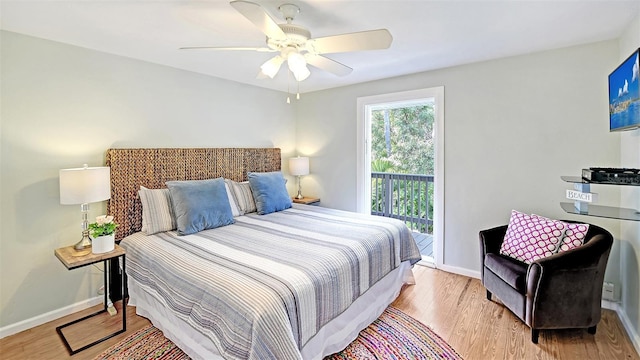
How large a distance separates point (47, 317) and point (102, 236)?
37.1 inches

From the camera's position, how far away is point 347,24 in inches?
86.1

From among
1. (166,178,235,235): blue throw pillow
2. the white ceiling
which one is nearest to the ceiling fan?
the white ceiling

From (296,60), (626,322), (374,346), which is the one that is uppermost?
(296,60)

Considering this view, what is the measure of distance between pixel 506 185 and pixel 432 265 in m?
1.26

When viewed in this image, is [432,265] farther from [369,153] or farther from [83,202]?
[83,202]

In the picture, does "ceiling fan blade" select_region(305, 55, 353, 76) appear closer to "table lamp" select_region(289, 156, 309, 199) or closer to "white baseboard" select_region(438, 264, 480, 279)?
"table lamp" select_region(289, 156, 309, 199)

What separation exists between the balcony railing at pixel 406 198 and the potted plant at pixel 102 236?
360cm

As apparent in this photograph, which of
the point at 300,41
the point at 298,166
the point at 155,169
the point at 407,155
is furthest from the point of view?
the point at 407,155

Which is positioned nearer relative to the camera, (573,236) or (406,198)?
(573,236)

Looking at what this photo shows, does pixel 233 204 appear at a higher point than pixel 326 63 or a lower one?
lower

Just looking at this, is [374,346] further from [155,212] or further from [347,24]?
[347,24]

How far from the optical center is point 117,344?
219cm

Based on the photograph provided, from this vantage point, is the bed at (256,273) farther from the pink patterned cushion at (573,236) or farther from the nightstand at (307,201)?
the pink patterned cushion at (573,236)

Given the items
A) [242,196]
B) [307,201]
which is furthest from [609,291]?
[242,196]
